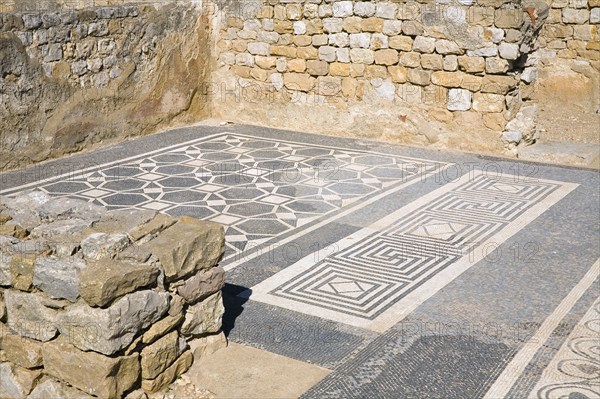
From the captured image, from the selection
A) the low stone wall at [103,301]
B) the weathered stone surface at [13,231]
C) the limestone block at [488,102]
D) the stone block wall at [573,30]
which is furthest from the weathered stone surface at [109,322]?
the stone block wall at [573,30]

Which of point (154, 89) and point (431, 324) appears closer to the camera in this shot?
point (431, 324)

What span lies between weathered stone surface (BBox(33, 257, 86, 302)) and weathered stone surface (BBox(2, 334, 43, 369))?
0.90 feet

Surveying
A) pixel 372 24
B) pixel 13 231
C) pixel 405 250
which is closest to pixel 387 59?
pixel 372 24

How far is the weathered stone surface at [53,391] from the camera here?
3.31 metres

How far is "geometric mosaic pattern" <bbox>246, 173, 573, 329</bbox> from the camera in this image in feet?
14.8

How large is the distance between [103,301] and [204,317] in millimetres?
658

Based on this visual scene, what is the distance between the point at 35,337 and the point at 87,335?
35cm

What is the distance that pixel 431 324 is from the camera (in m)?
4.13

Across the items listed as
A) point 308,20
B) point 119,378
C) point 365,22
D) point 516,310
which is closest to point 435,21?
point 365,22

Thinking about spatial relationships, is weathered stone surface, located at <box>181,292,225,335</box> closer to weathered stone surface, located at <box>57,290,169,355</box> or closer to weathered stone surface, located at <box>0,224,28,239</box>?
weathered stone surface, located at <box>57,290,169,355</box>

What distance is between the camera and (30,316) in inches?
133

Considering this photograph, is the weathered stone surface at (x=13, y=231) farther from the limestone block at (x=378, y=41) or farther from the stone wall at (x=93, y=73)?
the limestone block at (x=378, y=41)

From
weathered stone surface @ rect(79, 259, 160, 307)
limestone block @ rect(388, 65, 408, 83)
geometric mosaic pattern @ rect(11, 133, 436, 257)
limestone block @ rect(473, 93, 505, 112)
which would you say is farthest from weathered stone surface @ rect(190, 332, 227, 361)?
limestone block @ rect(388, 65, 408, 83)

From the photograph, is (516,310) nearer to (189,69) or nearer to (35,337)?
(35,337)
